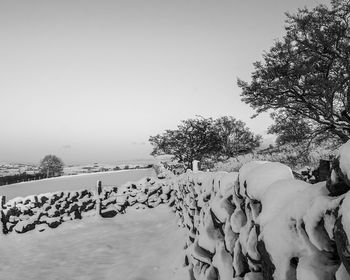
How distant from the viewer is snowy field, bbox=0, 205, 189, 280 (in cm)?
604

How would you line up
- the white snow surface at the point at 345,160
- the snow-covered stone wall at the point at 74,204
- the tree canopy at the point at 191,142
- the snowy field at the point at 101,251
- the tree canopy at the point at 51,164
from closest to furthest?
the white snow surface at the point at 345,160
the snowy field at the point at 101,251
the snow-covered stone wall at the point at 74,204
the tree canopy at the point at 191,142
the tree canopy at the point at 51,164

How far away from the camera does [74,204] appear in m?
12.2

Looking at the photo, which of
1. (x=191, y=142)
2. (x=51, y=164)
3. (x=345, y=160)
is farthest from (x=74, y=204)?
(x=51, y=164)

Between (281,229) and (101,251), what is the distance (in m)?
6.92

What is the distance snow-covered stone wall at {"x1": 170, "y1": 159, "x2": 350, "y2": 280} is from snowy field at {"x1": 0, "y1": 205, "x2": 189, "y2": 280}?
7.57ft

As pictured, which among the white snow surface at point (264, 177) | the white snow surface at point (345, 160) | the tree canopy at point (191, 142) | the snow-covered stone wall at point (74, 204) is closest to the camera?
the white snow surface at point (345, 160)

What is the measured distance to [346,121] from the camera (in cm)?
1423

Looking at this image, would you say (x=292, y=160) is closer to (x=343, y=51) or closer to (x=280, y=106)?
(x=280, y=106)

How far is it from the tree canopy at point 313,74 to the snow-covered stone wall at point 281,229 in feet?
40.9

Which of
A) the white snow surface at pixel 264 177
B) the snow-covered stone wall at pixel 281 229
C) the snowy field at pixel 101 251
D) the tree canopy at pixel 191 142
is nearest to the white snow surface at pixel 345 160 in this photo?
the snow-covered stone wall at pixel 281 229

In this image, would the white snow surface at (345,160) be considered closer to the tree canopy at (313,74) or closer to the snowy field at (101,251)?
the snowy field at (101,251)

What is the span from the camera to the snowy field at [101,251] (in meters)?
6.04

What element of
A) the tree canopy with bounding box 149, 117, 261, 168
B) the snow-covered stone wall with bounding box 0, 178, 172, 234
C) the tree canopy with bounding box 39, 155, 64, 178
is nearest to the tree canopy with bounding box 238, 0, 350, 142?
the snow-covered stone wall with bounding box 0, 178, 172, 234

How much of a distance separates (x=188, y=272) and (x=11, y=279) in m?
3.97
